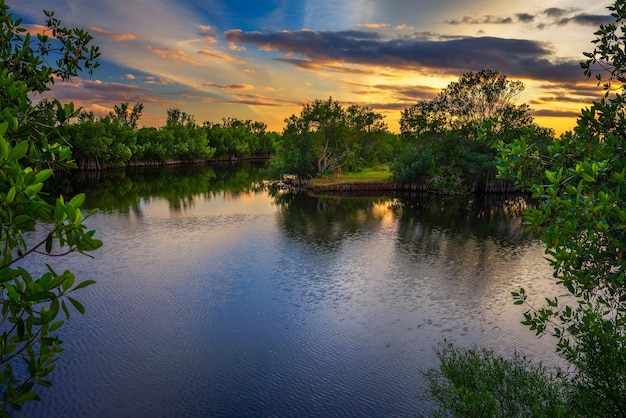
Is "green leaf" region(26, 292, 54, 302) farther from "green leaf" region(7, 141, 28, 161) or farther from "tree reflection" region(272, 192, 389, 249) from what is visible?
"tree reflection" region(272, 192, 389, 249)

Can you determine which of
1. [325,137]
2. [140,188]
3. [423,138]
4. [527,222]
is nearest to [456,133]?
[423,138]

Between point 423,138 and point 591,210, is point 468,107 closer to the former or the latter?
point 423,138

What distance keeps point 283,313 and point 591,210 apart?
22839 mm

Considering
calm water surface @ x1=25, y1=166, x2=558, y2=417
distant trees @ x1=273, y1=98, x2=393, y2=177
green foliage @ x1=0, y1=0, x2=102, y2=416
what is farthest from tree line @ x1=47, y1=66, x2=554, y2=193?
green foliage @ x1=0, y1=0, x2=102, y2=416

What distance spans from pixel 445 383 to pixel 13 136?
18902 mm

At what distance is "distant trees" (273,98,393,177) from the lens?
90.9 meters

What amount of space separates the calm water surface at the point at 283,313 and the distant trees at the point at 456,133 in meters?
23.8

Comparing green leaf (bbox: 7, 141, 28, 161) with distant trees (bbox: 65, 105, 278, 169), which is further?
distant trees (bbox: 65, 105, 278, 169)

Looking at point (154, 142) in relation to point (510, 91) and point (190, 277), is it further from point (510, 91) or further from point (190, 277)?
point (190, 277)

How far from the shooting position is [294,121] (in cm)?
9312

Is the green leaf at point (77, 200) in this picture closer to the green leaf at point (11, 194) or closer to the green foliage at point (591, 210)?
the green leaf at point (11, 194)

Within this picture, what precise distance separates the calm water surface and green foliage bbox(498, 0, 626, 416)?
28.0 feet

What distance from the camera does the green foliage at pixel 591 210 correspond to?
26.7 feet

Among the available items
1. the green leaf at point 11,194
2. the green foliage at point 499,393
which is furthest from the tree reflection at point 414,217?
the green leaf at point 11,194
